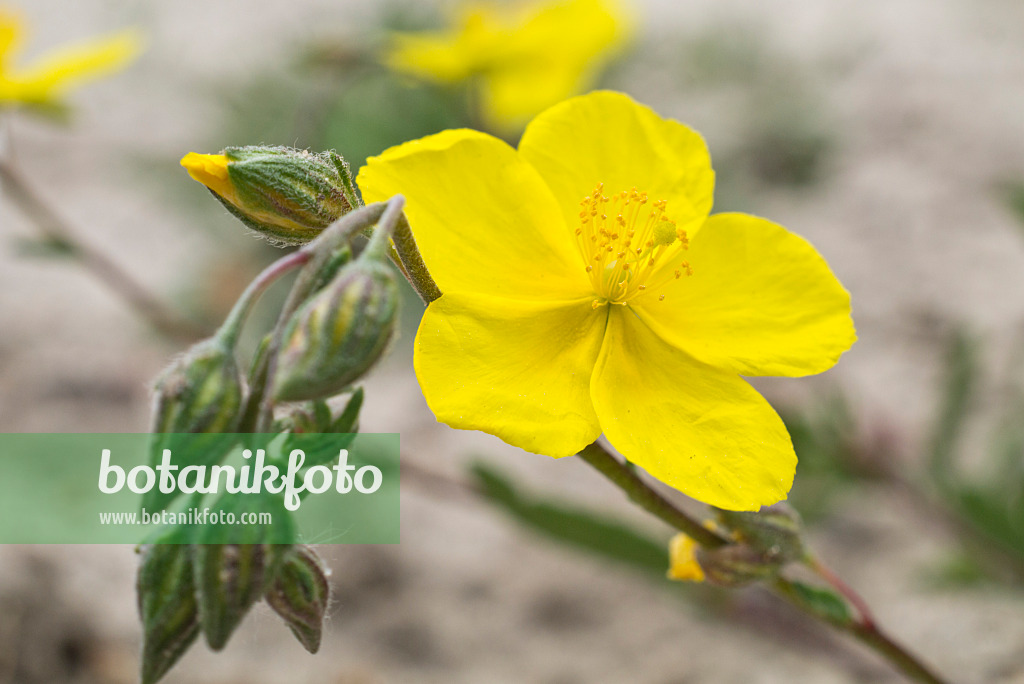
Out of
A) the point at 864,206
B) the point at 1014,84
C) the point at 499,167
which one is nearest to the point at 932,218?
the point at 864,206

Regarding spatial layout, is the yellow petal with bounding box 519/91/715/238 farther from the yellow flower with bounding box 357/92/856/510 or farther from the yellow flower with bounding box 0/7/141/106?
the yellow flower with bounding box 0/7/141/106

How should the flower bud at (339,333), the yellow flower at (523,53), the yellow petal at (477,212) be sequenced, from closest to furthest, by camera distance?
the flower bud at (339,333)
the yellow petal at (477,212)
the yellow flower at (523,53)

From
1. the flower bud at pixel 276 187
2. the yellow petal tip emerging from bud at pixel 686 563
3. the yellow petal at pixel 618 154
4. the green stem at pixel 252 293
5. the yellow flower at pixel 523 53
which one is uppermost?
the yellow flower at pixel 523 53

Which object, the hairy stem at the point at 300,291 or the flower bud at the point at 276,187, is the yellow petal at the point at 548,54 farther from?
the hairy stem at the point at 300,291

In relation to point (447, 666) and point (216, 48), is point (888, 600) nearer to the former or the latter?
point (447, 666)

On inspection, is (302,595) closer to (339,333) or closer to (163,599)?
(163,599)

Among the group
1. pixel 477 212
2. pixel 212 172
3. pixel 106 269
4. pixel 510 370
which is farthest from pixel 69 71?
pixel 510 370

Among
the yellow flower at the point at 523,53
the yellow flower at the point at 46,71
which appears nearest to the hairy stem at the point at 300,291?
the yellow flower at the point at 46,71
